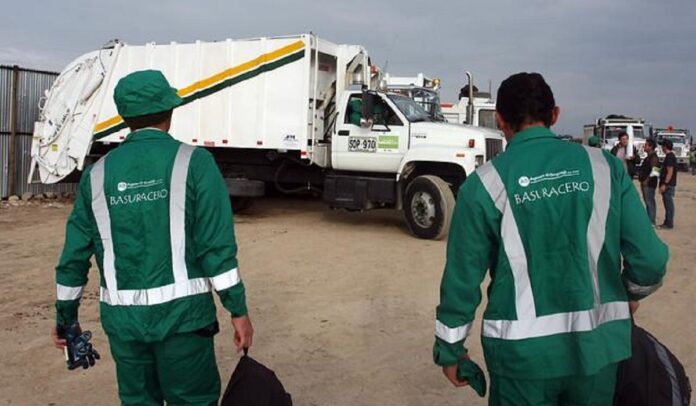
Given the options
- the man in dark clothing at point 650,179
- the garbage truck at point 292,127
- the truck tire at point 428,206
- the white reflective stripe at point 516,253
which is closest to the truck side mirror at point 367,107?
the garbage truck at point 292,127

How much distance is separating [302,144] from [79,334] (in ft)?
28.1

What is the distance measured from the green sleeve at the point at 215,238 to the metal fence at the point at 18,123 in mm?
13100

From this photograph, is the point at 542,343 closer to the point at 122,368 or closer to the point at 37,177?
the point at 122,368

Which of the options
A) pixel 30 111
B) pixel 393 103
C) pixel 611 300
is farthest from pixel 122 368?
pixel 30 111

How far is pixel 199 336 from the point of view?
2641 millimetres

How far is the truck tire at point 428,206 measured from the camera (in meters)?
9.89

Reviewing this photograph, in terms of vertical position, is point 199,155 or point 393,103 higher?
point 393,103

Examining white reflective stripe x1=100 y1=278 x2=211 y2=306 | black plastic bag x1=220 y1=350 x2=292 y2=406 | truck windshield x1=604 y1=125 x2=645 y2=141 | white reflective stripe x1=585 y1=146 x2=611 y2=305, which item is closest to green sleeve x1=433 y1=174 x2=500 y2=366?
white reflective stripe x1=585 y1=146 x2=611 y2=305

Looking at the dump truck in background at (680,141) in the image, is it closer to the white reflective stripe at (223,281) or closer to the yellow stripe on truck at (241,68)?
the yellow stripe on truck at (241,68)

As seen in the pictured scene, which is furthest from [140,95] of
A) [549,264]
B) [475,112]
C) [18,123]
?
[475,112]

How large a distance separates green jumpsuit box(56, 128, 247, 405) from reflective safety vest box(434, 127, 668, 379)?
99cm

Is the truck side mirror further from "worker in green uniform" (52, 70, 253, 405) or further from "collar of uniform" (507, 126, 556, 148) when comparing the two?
"collar of uniform" (507, 126, 556, 148)

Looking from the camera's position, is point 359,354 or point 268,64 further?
point 268,64

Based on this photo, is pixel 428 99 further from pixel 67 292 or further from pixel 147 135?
pixel 67 292
